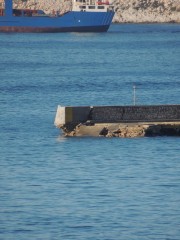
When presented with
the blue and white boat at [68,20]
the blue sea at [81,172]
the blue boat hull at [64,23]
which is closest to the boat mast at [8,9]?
the blue and white boat at [68,20]

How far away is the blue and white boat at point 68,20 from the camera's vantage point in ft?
506

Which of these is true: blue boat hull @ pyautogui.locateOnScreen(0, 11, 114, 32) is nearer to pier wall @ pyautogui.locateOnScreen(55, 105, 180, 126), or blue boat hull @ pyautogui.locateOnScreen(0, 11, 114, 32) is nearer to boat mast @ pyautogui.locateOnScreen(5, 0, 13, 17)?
boat mast @ pyautogui.locateOnScreen(5, 0, 13, 17)

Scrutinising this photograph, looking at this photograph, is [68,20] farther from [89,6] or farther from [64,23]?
[89,6]

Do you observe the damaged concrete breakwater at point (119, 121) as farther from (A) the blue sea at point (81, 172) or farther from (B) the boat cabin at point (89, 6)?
(B) the boat cabin at point (89, 6)

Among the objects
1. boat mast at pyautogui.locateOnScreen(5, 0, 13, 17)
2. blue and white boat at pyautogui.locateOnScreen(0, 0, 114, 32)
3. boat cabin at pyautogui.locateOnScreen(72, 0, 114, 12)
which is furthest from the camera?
boat mast at pyautogui.locateOnScreen(5, 0, 13, 17)

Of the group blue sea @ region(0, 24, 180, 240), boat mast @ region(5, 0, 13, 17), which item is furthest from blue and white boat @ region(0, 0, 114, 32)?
blue sea @ region(0, 24, 180, 240)

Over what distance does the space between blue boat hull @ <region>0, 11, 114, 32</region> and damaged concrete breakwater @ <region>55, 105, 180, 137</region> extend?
108 metres

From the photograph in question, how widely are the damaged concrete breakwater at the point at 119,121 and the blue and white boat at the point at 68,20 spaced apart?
10780 centimetres

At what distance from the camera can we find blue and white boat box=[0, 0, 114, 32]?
506ft

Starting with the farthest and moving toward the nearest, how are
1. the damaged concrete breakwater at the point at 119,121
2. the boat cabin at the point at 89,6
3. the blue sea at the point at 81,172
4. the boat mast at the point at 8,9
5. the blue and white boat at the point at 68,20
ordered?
the boat mast at the point at 8,9 < the boat cabin at the point at 89,6 < the blue and white boat at the point at 68,20 < the damaged concrete breakwater at the point at 119,121 < the blue sea at the point at 81,172

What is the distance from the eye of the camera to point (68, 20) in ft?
512

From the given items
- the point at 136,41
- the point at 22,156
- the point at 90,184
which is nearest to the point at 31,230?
the point at 90,184

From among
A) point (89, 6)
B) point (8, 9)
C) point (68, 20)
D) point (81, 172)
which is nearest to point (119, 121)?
point (81, 172)

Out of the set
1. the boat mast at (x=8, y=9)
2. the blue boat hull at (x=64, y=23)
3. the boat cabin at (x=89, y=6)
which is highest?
the boat cabin at (x=89, y=6)
